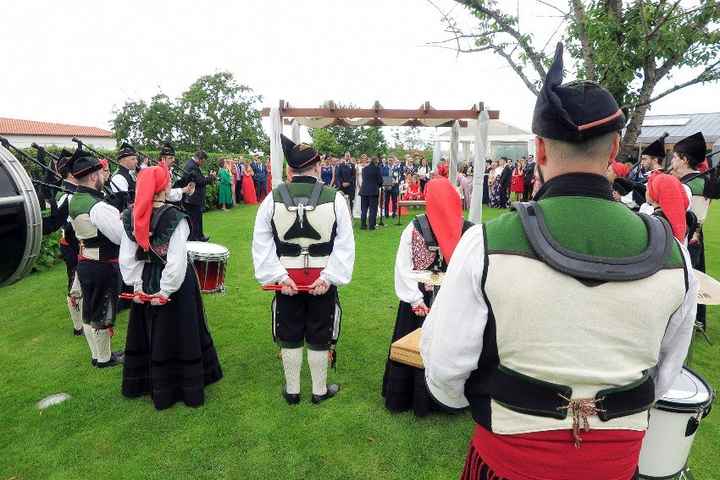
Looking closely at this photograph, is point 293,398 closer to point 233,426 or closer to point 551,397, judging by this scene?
point 233,426

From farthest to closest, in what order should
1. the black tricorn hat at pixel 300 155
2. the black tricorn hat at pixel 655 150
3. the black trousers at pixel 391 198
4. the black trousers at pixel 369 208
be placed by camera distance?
the black trousers at pixel 391 198, the black trousers at pixel 369 208, the black tricorn hat at pixel 655 150, the black tricorn hat at pixel 300 155

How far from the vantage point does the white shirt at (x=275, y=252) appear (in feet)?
11.5

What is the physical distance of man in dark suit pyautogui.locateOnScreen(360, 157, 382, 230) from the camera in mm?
11469

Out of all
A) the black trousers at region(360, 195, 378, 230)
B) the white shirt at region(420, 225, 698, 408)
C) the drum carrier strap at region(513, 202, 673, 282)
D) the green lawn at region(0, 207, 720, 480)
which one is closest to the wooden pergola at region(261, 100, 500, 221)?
the green lawn at region(0, 207, 720, 480)

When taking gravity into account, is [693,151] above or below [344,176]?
above

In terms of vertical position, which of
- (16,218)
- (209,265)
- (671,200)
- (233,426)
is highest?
(16,218)

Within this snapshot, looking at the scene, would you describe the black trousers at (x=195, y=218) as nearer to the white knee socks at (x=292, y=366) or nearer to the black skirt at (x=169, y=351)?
the black skirt at (x=169, y=351)

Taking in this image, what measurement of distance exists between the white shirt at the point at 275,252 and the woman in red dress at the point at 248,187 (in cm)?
1481

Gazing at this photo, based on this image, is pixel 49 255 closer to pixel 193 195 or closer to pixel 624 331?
pixel 193 195

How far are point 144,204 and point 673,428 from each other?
358 centimetres

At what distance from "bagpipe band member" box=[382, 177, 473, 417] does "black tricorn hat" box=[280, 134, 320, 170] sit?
93 cm

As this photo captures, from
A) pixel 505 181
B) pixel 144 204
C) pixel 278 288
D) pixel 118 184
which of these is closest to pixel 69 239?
pixel 118 184

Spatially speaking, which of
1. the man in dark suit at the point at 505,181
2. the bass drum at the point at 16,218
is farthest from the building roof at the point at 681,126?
the bass drum at the point at 16,218

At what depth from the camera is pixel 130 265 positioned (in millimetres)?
3613
